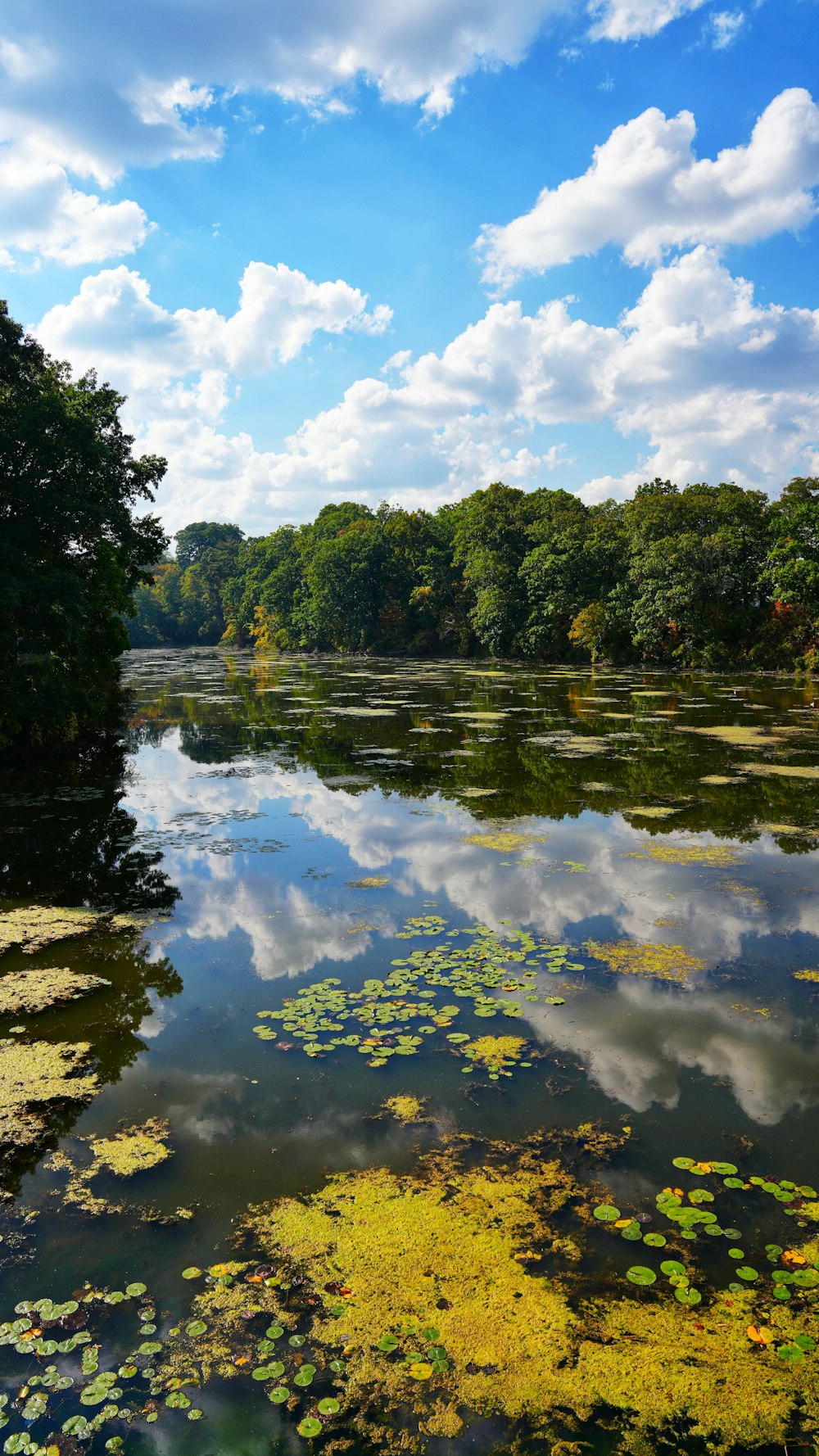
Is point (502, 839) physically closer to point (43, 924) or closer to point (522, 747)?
point (43, 924)

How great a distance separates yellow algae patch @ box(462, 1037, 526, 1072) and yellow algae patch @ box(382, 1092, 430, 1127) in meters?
0.67

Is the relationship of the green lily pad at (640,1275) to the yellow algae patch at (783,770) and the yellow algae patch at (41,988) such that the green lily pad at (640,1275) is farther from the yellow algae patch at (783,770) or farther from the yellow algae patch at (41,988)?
the yellow algae patch at (783,770)

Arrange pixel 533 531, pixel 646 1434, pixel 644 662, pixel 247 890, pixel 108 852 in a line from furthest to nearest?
pixel 533 531
pixel 644 662
pixel 108 852
pixel 247 890
pixel 646 1434

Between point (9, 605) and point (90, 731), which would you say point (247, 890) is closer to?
point (9, 605)

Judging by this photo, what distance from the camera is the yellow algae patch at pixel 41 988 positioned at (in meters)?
6.84

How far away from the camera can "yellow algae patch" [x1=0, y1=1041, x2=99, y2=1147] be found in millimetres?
5242

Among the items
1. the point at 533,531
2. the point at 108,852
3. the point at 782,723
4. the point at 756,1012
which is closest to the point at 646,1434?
the point at 756,1012

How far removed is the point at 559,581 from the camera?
53469 millimetres

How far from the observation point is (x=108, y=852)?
460 inches

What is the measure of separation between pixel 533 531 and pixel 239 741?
136 feet

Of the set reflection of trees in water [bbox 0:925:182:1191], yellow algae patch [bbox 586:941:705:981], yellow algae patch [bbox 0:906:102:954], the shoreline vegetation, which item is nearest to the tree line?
the shoreline vegetation

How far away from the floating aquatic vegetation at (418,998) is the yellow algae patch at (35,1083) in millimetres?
1391

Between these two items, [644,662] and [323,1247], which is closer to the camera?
[323,1247]

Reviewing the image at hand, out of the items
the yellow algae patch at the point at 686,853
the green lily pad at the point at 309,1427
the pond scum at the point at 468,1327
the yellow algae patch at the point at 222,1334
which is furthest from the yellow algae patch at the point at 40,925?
the yellow algae patch at the point at 686,853
